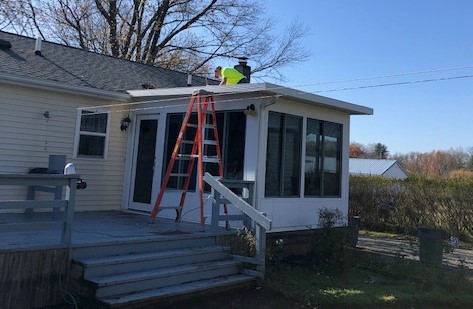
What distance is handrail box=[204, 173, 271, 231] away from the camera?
20.7ft

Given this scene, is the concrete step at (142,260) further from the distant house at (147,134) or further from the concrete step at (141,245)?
the distant house at (147,134)

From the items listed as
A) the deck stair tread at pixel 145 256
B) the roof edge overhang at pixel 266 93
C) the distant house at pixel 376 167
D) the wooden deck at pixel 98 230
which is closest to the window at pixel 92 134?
the roof edge overhang at pixel 266 93

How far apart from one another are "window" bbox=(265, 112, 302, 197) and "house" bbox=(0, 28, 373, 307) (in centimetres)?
2

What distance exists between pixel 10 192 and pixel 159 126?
10.1ft

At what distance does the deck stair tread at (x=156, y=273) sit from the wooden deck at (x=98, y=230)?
21.5 inches

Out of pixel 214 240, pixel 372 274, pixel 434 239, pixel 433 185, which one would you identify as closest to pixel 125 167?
pixel 214 240

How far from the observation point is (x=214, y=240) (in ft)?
22.9

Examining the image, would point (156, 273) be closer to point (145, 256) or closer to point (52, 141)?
point (145, 256)

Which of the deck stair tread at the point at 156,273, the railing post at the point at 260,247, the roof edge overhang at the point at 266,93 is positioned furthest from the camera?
the roof edge overhang at the point at 266,93

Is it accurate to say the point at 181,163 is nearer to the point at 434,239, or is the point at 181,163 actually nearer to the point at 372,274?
the point at 372,274

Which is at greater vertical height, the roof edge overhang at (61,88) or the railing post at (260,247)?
the roof edge overhang at (61,88)

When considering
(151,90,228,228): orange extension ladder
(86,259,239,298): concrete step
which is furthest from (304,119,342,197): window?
(86,259,239,298): concrete step

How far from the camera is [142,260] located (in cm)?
576

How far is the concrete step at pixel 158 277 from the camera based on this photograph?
511 cm
